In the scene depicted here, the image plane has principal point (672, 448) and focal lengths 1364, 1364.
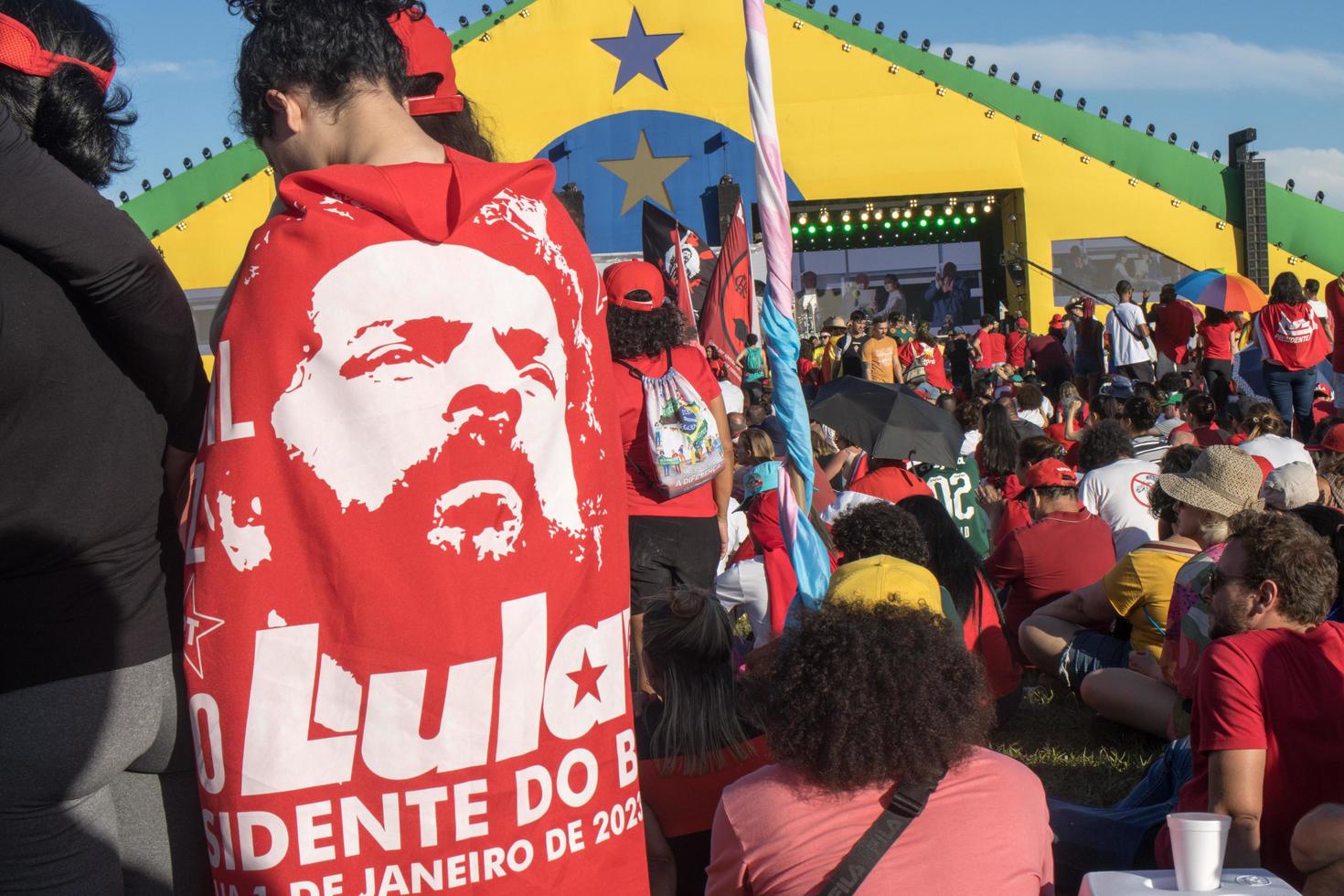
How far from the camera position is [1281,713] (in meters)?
2.94

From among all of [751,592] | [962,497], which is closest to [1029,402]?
[962,497]

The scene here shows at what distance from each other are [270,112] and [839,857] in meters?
1.49

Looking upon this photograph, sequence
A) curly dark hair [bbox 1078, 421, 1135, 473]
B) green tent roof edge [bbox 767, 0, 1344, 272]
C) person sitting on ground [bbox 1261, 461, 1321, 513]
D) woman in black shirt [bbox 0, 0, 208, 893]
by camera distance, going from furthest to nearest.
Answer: green tent roof edge [bbox 767, 0, 1344, 272], curly dark hair [bbox 1078, 421, 1135, 473], person sitting on ground [bbox 1261, 461, 1321, 513], woman in black shirt [bbox 0, 0, 208, 893]

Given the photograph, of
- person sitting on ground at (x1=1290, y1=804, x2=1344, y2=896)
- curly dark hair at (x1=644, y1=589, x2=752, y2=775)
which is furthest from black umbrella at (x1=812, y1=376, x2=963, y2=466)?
person sitting on ground at (x1=1290, y1=804, x2=1344, y2=896)

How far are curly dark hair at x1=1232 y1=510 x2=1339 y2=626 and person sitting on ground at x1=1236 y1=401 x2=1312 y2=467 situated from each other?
3586mm

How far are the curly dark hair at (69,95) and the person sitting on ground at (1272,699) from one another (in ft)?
7.88

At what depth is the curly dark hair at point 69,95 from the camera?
1.90 meters

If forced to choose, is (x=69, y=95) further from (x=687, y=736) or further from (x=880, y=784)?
(x=687, y=736)

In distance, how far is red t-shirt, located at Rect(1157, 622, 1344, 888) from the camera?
2.90 metres

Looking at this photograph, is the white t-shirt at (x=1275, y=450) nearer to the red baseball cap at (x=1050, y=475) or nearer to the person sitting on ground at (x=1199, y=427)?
the person sitting on ground at (x=1199, y=427)

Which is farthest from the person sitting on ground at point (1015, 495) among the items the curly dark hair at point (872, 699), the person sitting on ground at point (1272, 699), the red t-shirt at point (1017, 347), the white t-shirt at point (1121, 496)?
the red t-shirt at point (1017, 347)

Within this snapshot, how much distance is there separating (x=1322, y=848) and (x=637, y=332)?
2907 mm

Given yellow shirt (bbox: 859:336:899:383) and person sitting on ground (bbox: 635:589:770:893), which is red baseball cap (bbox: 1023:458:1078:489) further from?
yellow shirt (bbox: 859:336:899:383)

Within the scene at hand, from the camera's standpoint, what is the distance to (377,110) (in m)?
1.82
